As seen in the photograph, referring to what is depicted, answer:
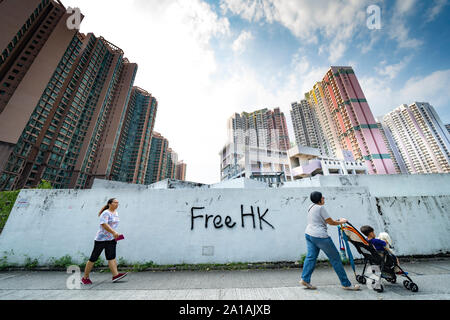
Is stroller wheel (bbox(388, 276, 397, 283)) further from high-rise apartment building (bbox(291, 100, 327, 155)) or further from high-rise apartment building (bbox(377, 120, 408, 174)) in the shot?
high-rise apartment building (bbox(377, 120, 408, 174))

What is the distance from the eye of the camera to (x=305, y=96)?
76.6 m

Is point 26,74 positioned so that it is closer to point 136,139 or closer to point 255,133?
point 136,139

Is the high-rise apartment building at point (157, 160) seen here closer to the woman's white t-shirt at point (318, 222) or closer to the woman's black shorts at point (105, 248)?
the woman's black shorts at point (105, 248)

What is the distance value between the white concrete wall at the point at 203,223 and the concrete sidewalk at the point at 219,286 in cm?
49

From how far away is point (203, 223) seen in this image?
4.11 meters

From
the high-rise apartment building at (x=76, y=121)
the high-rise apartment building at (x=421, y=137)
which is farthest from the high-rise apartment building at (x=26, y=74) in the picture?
the high-rise apartment building at (x=421, y=137)

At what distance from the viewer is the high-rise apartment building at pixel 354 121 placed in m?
45.8

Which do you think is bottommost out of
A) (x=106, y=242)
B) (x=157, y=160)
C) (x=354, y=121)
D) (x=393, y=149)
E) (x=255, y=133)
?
(x=106, y=242)

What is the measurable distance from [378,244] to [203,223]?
3507mm

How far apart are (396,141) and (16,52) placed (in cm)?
15087

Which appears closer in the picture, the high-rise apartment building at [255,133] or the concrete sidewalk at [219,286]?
the concrete sidewalk at [219,286]

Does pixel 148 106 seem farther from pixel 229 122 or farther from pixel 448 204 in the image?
pixel 448 204

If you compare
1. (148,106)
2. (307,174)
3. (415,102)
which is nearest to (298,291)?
(307,174)

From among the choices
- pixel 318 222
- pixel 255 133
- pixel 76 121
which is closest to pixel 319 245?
pixel 318 222
